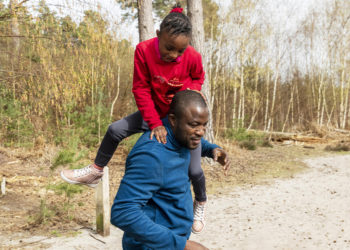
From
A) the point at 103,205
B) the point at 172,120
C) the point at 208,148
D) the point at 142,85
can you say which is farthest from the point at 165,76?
the point at 103,205

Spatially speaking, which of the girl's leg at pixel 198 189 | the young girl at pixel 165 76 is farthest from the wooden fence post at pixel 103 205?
the girl's leg at pixel 198 189

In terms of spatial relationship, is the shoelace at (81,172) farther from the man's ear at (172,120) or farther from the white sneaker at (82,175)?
the man's ear at (172,120)

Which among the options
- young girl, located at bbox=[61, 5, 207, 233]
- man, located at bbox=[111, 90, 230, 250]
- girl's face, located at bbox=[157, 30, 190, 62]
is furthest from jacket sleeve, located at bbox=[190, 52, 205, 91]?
man, located at bbox=[111, 90, 230, 250]

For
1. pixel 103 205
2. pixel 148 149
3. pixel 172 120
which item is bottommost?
pixel 103 205

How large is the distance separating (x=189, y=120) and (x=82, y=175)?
163cm

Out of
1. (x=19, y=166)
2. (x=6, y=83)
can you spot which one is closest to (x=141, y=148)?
(x=6, y=83)

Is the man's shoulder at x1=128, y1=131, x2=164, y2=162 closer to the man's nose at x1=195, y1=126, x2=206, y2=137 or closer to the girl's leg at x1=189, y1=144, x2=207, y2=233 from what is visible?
the man's nose at x1=195, y1=126, x2=206, y2=137

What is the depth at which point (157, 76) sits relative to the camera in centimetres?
222

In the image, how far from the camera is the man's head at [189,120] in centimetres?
153

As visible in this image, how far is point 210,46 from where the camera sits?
10.8 metres

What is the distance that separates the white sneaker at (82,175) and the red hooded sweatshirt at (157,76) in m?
0.93

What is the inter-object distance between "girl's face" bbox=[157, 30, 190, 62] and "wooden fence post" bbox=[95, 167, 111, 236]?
2.12 m

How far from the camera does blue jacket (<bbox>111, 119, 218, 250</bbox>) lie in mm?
1382

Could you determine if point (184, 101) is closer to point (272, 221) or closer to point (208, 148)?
point (208, 148)
